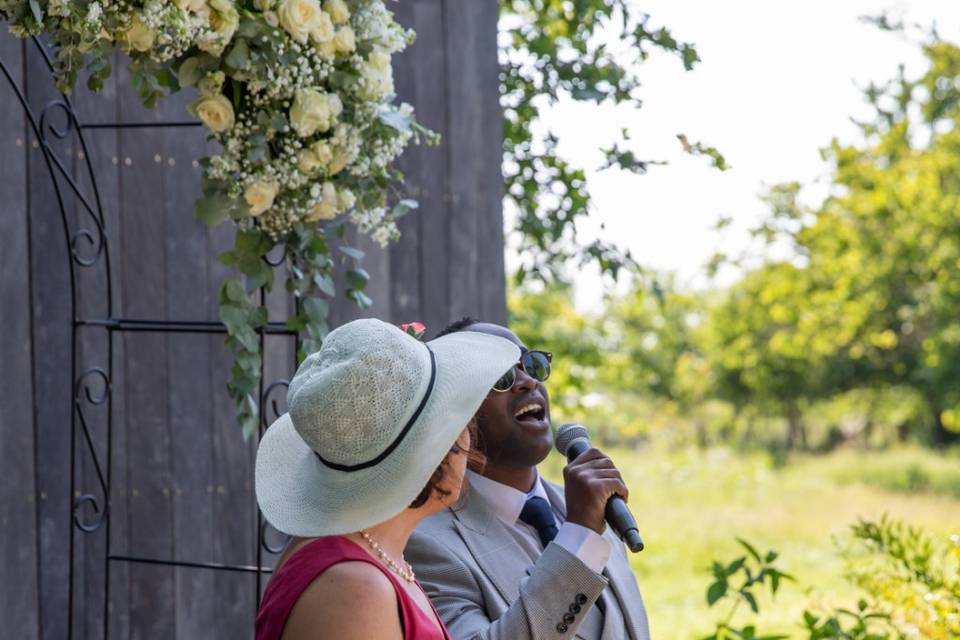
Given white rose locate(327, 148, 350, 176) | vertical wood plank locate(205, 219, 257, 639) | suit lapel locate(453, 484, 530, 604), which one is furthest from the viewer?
vertical wood plank locate(205, 219, 257, 639)

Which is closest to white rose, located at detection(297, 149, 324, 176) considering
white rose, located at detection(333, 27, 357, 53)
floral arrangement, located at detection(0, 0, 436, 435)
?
floral arrangement, located at detection(0, 0, 436, 435)

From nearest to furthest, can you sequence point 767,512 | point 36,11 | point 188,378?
point 36,11, point 188,378, point 767,512

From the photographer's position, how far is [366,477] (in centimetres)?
160

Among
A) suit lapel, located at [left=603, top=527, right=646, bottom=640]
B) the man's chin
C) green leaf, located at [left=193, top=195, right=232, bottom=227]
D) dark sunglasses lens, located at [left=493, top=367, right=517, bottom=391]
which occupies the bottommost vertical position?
suit lapel, located at [left=603, top=527, right=646, bottom=640]

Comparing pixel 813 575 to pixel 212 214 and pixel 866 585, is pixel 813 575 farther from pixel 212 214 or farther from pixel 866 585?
pixel 212 214

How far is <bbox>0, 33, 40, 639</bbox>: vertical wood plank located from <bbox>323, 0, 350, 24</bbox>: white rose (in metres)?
0.80

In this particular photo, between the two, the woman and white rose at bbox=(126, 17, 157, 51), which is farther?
white rose at bbox=(126, 17, 157, 51)

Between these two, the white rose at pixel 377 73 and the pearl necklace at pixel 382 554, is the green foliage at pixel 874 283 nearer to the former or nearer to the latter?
the white rose at pixel 377 73

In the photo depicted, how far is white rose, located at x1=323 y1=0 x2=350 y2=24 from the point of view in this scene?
2.43m

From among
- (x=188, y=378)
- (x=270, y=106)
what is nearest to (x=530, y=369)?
(x=270, y=106)

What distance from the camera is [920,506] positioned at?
15.0 meters

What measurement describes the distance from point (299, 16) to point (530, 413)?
90 centimetres

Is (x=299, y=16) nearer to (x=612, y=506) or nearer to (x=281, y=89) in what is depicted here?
(x=281, y=89)

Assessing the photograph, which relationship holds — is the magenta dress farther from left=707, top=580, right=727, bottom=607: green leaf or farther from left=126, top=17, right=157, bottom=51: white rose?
left=707, top=580, right=727, bottom=607: green leaf
